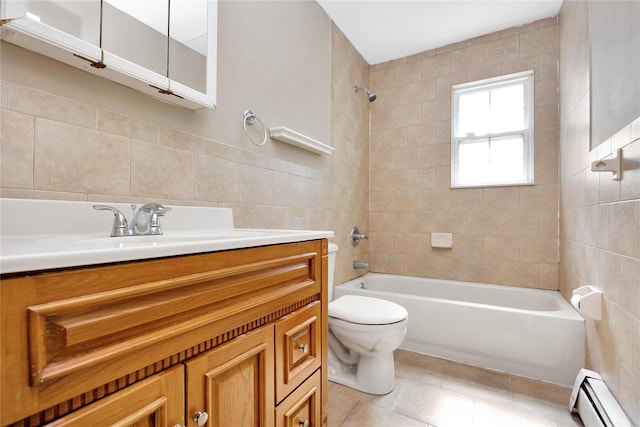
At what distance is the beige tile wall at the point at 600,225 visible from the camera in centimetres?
107

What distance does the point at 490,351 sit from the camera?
191cm

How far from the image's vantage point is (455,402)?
1.58 meters

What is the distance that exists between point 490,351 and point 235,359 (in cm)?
182

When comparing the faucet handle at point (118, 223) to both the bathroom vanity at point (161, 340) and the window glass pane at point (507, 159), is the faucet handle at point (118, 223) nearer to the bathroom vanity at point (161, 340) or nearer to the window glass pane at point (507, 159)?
the bathroom vanity at point (161, 340)

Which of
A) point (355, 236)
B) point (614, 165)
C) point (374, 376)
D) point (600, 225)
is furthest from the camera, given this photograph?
point (355, 236)

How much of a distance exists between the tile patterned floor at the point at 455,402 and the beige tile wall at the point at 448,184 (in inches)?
38.6

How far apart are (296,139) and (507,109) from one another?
6.51 feet

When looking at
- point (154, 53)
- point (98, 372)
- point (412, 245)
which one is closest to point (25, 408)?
point (98, 372)

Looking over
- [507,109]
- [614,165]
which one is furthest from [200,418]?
[507,109]

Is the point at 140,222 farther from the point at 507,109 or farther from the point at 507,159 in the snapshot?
the point at 507,109

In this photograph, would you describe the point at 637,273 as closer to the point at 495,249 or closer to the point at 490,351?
the point at 490,351

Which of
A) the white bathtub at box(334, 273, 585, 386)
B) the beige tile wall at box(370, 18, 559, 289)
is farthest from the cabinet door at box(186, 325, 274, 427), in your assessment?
the beige tile wall at box(370, 18, 559, 289)

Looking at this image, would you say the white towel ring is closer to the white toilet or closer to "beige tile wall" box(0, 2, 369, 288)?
"beige tile wall" box(0, 2, 369, 288)

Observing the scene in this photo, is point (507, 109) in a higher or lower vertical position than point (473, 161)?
higher
